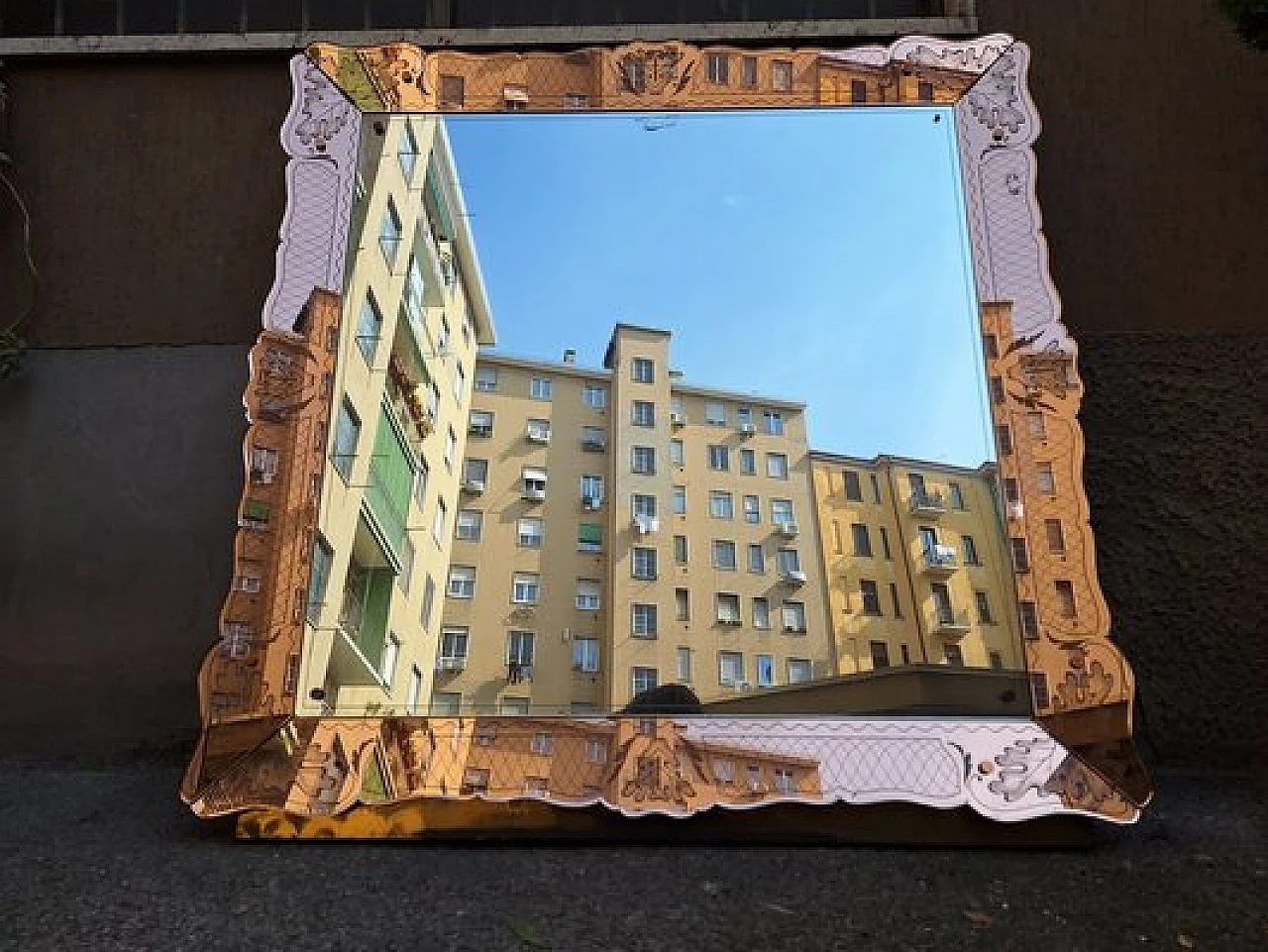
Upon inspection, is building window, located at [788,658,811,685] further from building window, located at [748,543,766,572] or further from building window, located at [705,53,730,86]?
building window, located at [705,53,730,86]

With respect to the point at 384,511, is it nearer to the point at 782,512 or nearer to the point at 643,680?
the point at 643,680

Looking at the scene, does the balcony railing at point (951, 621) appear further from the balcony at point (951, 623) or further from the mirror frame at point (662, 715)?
the mirror frame at point (662, 715)

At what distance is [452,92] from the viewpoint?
2830 millimetres

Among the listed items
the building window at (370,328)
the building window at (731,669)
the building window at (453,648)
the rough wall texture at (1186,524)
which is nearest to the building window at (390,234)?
the building window at (370,328)

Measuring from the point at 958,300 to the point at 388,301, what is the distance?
1.47m

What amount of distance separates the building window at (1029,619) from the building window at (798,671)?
1.66 feet

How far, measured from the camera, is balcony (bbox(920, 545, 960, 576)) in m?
2.41

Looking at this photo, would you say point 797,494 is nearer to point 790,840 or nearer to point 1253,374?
point 790,840

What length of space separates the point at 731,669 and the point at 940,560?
557 millimetres

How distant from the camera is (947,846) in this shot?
2.20 m

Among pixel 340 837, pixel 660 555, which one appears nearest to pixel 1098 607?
pixel 660 555

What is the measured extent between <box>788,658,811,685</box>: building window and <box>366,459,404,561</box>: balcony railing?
963 millimetres

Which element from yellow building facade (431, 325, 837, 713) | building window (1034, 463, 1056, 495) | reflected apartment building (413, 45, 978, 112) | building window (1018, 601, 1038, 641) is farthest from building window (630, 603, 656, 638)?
reflected apartment building (413, 45, 978, 112)

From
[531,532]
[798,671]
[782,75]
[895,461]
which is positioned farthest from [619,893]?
[782,75]
